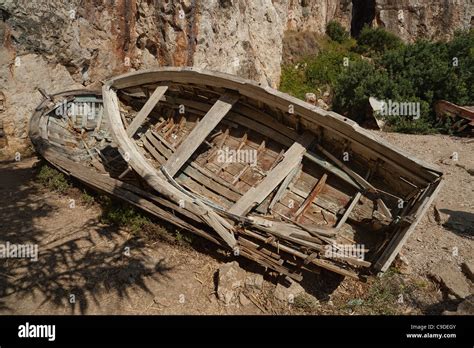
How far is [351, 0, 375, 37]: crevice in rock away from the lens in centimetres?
2208

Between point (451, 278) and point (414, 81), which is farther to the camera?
point (414, 81)

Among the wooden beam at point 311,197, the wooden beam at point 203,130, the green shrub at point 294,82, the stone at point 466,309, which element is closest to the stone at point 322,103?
the green shrub at point 294,82

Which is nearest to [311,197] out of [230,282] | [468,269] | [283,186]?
[283,186]

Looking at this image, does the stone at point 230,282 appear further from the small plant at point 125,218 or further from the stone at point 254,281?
the small plant at point 125,218

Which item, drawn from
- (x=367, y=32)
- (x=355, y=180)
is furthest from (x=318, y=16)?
(x=355, y=180)

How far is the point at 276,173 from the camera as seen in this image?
190 inches

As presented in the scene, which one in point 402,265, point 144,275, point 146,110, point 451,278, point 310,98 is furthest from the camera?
point 310,98

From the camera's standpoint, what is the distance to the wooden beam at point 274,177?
4.60m

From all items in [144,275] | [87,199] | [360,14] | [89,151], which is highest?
[360,14]

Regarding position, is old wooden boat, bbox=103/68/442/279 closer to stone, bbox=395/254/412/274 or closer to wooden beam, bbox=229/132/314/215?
wooden beam, bbox=229/132/314/215

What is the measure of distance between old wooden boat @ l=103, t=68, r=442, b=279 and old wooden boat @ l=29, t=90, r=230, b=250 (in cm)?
32

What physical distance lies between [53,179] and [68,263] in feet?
7.29

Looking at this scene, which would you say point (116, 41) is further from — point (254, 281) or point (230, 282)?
point (254, 281)

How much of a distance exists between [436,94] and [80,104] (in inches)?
447
